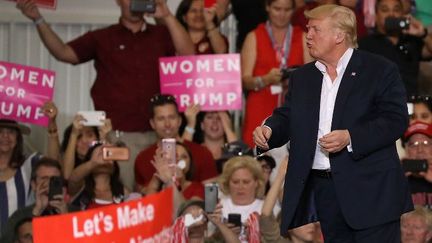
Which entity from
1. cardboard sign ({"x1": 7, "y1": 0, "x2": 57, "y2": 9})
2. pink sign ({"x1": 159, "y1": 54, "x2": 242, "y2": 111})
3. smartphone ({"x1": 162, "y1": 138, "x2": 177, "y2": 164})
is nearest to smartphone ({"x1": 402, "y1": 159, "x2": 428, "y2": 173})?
smartphone ({"x1": 162, "y1": 138, "x2": 177, "y2": 164})

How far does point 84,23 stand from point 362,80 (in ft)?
19.9

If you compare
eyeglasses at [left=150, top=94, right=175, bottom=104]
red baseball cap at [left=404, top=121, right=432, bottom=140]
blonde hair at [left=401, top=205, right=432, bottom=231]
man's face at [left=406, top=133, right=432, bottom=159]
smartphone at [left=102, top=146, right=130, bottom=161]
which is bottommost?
blonde hair at [left=401, top=205, right=432, bottom=231]

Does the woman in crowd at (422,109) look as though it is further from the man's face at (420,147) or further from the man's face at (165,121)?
the man's face at (165,121)

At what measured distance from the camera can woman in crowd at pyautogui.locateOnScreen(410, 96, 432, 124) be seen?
9.80m

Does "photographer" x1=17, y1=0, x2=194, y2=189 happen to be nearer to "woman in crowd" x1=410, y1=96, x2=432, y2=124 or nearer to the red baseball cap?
"woman in crowd" x1=410, y1=96, x2=432, y2=124

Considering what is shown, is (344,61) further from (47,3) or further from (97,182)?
(47,3)

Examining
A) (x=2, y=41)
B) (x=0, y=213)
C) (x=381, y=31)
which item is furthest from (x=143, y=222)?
(x=2, y=41)

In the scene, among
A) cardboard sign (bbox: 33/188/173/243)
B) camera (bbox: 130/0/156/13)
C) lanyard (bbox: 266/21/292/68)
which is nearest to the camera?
cardboard sign (bbox: 33/188/173/243)

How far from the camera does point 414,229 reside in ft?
28.5

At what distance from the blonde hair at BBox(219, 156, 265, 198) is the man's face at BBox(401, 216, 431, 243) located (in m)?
1.06

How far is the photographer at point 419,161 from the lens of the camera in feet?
29.8

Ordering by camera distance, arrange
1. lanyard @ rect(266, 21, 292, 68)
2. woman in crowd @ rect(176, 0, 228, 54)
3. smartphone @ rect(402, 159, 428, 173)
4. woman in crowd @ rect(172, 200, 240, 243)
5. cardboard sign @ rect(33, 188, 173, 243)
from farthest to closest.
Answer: woman in crowd @ rect(176, 0, 228, 54), lanyard @ rect(266, 21, 292, 68), smartphone @ rect(402, 159, 428, 173), woman in crowd @ rect(172, 200, 240, 243), cardboard sign @ rect(33, 188, 173, 243)

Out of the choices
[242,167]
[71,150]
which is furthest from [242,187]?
[71,150]

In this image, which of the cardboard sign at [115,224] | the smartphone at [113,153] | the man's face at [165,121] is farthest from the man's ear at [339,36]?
the man's face at [165,121]
